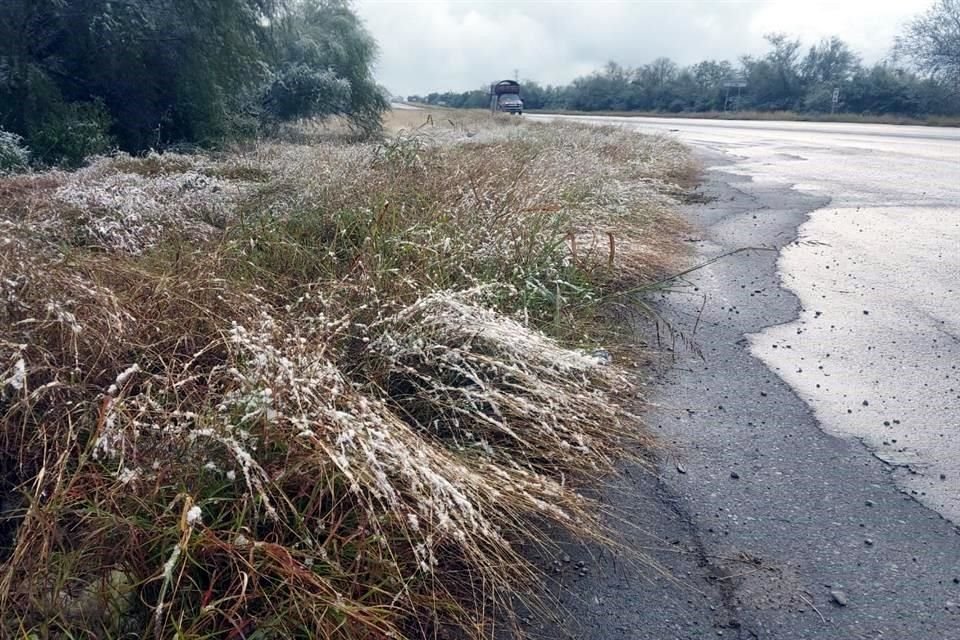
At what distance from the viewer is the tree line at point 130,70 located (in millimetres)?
9383

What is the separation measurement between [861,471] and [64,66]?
38.6ft

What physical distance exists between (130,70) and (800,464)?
1103 cm

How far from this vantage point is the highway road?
1961 mm

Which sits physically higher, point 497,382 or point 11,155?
point 11,155

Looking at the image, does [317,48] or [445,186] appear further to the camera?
[317,48]

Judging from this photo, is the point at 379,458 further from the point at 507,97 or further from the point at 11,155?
the point at 507,97

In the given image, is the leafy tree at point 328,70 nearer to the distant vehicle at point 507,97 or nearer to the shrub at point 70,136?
the shrub at point 70,136

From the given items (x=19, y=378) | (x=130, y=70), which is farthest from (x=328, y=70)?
(x=19, y=378)

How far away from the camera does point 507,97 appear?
162 feet

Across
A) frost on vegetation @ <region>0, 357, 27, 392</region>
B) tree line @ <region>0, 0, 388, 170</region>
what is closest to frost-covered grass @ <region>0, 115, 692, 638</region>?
frost on vegetation @ <region>0, 357, 27, 392</region>

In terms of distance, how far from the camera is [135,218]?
4359 mm

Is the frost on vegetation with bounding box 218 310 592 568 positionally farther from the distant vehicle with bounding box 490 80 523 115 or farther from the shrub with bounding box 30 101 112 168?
the distant vehicle with bounding box 490 80 523 115

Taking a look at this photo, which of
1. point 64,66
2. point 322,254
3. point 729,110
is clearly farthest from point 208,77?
point 729,110

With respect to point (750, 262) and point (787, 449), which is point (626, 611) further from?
point (750, 262)
